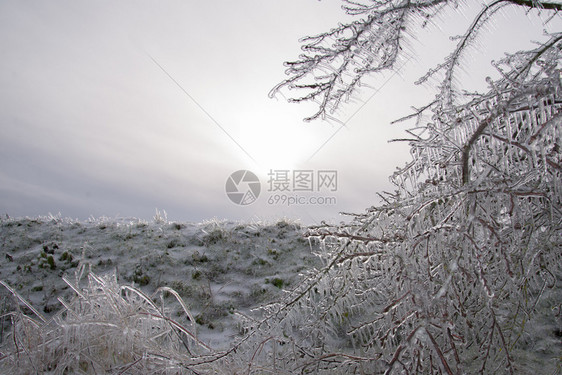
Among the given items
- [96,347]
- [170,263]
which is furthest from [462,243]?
[170,263]

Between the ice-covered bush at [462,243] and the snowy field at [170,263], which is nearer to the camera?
the ice-covered bush at [462,243]

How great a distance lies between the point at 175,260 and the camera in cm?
604

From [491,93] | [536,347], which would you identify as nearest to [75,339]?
[491,93]

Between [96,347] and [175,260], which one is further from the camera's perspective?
[175,260]

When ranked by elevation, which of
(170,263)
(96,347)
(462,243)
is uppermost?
(462,243)

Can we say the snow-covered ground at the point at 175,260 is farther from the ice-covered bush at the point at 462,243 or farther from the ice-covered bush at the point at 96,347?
the ice-covered bush at the point at 462,243

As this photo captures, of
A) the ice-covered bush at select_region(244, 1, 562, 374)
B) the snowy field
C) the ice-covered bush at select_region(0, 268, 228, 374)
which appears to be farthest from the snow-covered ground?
the ice-covered bush at select_region(244, 1, 562, 374)

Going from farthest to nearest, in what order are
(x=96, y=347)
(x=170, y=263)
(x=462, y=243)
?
(x=170, y=263) < (x=96, y=347) < (x=462, y=243)

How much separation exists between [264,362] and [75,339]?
1.46 metres

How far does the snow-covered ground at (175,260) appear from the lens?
5227 mm

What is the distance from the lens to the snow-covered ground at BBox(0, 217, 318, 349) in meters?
5.23

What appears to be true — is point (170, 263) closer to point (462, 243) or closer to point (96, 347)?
point (96, 347)

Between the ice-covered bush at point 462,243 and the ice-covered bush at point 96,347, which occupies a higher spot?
the ice-covered bush at point 462,243

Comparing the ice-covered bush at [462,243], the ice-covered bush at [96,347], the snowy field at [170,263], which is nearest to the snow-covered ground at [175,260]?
the snowy field at [170,263]
